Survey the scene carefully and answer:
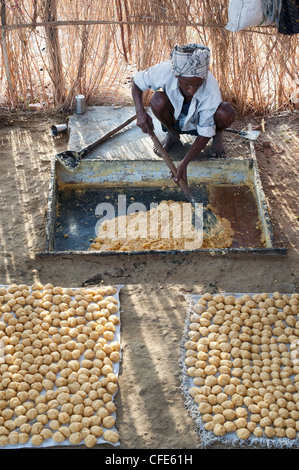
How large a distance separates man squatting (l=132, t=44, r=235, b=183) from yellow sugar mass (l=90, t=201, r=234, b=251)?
0.96 feet

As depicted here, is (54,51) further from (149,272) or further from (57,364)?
(57,364)

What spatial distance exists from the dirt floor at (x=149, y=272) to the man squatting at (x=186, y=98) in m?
0.66

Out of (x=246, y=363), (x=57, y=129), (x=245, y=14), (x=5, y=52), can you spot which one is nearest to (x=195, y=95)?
(x=245, y=14)

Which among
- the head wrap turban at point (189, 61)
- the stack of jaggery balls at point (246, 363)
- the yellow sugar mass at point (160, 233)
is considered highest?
the head wrap turban at point (189, 61)

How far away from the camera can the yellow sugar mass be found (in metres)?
3.62

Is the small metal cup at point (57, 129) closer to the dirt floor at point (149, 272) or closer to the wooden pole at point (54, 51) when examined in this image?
the dirt floor at point (149, 272)

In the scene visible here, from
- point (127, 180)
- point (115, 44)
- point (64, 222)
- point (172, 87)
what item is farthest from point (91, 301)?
point (115, 44)

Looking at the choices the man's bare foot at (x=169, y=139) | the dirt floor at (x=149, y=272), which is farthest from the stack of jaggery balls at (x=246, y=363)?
the man's bare foot at (x=169, y=139)

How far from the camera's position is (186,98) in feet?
12.8

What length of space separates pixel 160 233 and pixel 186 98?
1.05 m

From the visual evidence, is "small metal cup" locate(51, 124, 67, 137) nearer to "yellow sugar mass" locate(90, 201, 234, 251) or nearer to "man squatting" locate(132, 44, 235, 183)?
"man squatting" locate(132, 44, 235, 183)

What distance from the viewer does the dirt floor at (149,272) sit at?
2.62 m

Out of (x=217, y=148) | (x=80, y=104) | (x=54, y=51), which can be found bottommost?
(x=217, y=148)

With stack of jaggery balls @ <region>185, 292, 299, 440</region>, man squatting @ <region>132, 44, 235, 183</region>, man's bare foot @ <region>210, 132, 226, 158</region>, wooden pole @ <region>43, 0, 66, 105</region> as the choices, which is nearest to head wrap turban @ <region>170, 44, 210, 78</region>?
man squatting @ <region>132, 44, 235, 183</region>
